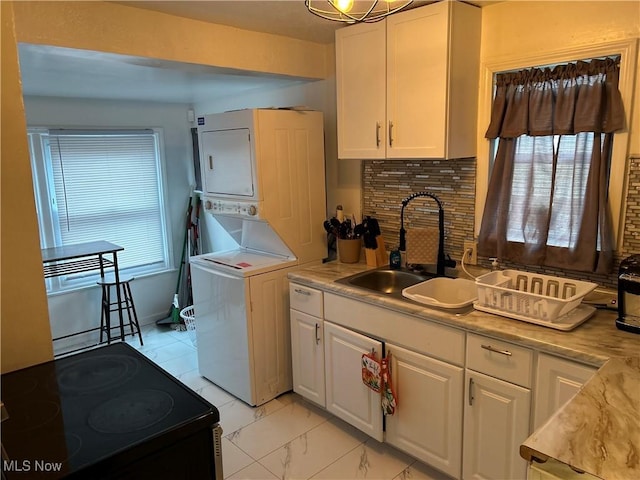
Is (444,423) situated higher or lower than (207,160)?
lower

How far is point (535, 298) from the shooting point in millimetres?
1831

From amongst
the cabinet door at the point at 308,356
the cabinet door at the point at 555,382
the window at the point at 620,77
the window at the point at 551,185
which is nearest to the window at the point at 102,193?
the cabinet door at the point at 308,356

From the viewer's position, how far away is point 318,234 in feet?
10.3

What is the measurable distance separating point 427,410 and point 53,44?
2.29 meters

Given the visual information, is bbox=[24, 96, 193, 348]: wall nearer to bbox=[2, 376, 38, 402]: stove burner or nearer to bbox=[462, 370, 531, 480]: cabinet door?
bbox=[2, 376, 38, 402]: stove burner

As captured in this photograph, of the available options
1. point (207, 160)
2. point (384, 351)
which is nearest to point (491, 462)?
point (384, 351)

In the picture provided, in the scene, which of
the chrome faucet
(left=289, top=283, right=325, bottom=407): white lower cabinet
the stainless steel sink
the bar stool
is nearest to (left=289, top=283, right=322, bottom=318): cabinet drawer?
(left=289, top=283, right=325, bottom=407): white lower cabinet

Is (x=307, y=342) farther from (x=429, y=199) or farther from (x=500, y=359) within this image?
(x=500, y=359)

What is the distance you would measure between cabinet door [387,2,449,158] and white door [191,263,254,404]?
1.26 m

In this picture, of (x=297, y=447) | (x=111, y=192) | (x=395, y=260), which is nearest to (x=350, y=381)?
(x=297, y=447)

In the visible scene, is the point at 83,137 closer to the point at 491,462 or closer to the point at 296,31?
the point at 296,31

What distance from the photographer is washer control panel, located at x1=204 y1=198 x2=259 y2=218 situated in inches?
112

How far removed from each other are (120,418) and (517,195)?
2.03 metres

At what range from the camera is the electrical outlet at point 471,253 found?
257 cm
